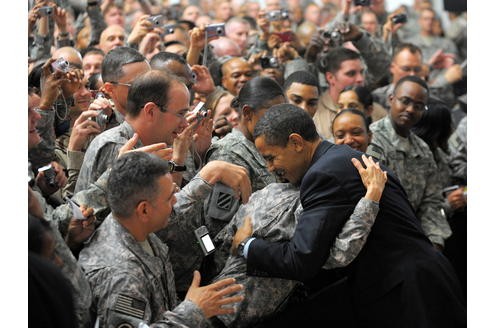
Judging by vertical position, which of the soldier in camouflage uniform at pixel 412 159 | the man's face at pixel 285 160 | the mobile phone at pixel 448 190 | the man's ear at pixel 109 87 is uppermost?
the man's ear at pixel 109 87

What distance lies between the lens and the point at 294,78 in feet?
19.2

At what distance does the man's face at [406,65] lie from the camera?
24.8 ft

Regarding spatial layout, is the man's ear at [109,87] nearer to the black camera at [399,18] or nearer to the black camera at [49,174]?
the black camera at [49,174]

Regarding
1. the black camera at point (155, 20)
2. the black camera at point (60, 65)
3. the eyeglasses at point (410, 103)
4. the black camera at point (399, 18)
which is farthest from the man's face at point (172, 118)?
the black camera at point (399, 18)

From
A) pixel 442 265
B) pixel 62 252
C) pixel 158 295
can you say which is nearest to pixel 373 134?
pixel 442 265

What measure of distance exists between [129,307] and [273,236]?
2.74ft

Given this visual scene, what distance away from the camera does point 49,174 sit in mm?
3713

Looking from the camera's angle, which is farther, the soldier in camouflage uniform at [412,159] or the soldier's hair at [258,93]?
the soldier in camouflage uniform at [412,159]

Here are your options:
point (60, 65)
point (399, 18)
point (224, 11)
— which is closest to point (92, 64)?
point (60, 65)

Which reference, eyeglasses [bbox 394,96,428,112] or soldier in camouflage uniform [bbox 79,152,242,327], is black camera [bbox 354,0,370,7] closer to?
eyeglasses [bbox 394,96,428,112]

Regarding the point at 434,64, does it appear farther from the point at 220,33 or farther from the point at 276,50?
the point at 220,33

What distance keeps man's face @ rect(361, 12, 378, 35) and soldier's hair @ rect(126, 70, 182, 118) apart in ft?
17.4

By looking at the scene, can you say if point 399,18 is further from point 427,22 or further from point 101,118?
point 101,118

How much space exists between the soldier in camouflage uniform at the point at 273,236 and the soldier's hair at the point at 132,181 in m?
0.66
